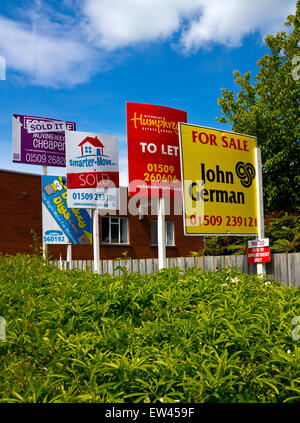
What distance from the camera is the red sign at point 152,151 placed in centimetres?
1062

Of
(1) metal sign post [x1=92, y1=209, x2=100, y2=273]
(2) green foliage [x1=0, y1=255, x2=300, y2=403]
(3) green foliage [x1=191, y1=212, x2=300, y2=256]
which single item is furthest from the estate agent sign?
(2) green foliage [x1=0, y1=255, x2=300, y2=403]

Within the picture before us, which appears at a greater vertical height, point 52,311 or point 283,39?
point 283,39

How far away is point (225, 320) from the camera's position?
Answer: 11.6 feet

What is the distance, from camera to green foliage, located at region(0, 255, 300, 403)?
2.86 metres

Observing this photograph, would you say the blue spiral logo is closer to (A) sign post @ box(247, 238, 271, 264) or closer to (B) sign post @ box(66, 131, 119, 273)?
(A) sign post @ box(247, 238, 271, 264)

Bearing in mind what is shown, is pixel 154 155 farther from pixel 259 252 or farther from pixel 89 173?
pixel 89 173

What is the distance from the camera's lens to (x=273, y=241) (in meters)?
13.6

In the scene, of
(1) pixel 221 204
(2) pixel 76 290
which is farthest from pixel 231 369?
(1) pixel 221 204

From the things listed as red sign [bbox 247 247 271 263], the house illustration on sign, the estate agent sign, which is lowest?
red sign [bbox 247 247 271 263]

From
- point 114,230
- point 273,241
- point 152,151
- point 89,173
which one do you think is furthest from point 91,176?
point 114,230

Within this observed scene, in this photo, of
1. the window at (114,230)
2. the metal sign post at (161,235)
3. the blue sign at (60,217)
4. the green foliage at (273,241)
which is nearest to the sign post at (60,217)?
the blue sign at (60,217)

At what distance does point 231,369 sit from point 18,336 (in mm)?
2038

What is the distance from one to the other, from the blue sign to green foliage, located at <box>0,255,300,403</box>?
42.8 feet
